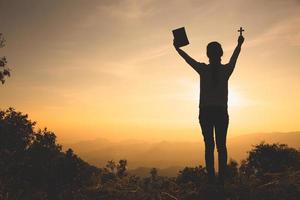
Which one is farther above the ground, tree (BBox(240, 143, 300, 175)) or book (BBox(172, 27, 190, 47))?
tree (BBox(240, 143, 300, 175))

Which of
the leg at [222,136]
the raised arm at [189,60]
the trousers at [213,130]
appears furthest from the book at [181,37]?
the leg at [222,136]

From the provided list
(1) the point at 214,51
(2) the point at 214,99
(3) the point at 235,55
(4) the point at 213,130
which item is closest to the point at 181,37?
(1) the point at 214,51

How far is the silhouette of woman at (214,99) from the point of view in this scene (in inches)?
298

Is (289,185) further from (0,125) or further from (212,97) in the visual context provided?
(0,125)

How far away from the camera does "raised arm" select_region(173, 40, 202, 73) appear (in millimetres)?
7724

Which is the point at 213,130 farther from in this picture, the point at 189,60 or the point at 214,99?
the point at 189,60

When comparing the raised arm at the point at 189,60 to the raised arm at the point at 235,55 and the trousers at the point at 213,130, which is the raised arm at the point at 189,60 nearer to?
the raised arm at the point at 235,55

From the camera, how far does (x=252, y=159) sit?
52438 millimetres

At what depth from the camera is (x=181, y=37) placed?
7.96m

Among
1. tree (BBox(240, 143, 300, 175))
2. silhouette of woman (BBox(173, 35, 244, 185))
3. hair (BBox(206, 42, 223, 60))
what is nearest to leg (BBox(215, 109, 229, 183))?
silhouette of woman (BBox(173, 35, 244, 185))

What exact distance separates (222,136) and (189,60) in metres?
1.75

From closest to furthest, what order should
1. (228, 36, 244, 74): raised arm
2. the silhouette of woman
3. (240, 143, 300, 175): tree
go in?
the silhouette of woman → (228, 36, 244, 74): raised arm → (240, 143, 300, 175): tree

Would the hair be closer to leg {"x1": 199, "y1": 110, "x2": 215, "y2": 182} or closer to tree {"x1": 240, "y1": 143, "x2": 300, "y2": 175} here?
leg {"x1": 199, "y1": 110, "x2": 215, "y2": 182}

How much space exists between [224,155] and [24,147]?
51263 millimetres
